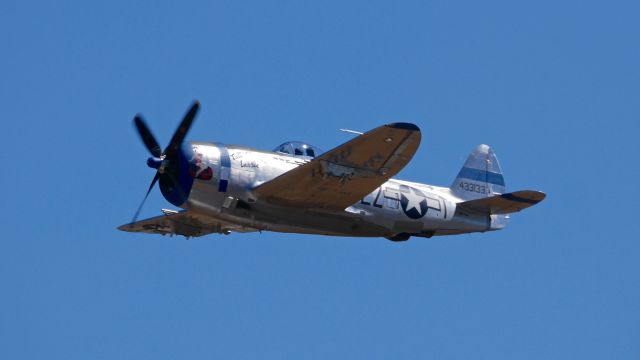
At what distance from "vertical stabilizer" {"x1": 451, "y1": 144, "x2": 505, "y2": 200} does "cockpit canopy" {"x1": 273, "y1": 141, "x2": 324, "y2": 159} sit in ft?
15.3

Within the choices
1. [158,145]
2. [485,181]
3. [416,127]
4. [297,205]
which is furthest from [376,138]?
[485,181]

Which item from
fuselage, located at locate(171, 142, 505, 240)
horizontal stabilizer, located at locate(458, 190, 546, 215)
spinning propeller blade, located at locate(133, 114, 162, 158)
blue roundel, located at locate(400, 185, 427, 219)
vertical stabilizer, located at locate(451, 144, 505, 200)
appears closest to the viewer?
fuselage, located at locate(171, 142, 505, 240)

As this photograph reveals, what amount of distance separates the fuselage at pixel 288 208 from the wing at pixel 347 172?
1.11 ft

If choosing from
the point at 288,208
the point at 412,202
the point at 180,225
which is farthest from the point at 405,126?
the point at 180,225

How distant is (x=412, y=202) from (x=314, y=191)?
120 inches

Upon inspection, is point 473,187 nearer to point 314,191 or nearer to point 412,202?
point 412,202

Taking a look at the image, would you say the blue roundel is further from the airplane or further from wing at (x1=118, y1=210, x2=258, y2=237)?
wing at (x1=118, y1=210, x2=258, y2=237)

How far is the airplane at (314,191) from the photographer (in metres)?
25.4

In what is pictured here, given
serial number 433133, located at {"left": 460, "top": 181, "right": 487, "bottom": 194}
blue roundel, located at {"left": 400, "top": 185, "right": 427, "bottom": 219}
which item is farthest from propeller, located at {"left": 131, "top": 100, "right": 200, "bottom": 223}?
serial number 433133, located at {"left": 460, "top": 181, "right": 487, "bottom": 194}

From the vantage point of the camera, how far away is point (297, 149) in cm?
2697

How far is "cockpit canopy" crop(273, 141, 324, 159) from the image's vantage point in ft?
88.4

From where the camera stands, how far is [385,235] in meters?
28.1

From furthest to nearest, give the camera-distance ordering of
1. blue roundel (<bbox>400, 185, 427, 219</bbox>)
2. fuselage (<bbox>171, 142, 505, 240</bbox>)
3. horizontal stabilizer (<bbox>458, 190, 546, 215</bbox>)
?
blue roundel (<bbox>400, 185, 427, 219</bbox>), horizontal stabilizer (<bbox>458, 190, 546, 215</bbox>), fuselage (<bbox>171, 142, 505, 240</bbox>)

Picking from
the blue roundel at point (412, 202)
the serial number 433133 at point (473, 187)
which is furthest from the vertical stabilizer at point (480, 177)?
the blue roundel at point (412, 202)
